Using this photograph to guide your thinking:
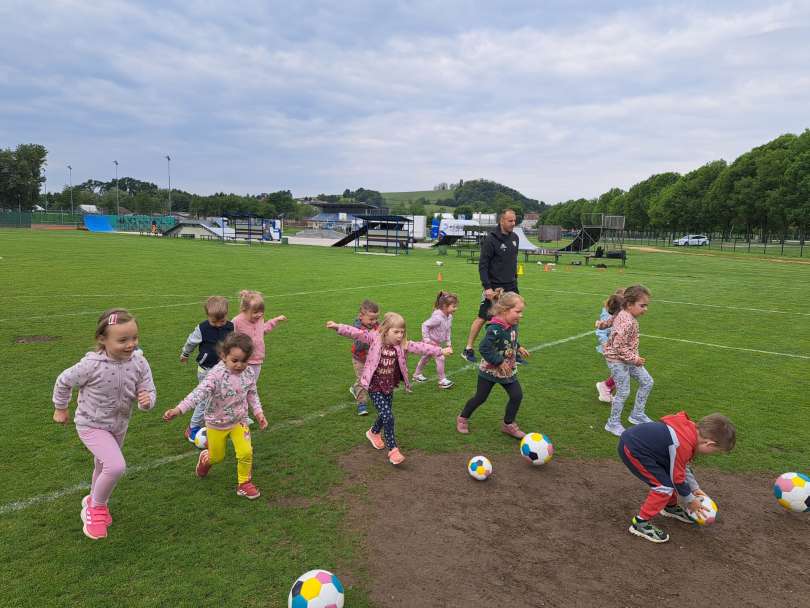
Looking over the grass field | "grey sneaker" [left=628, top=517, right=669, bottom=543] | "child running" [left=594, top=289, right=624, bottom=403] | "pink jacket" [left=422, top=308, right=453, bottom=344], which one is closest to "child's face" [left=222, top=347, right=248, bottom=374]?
the grass field

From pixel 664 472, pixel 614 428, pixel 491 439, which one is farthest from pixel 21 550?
pixel 614 428

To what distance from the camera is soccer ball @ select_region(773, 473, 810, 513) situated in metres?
4.40

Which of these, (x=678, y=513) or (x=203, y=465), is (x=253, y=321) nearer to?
(x=203, y=465)

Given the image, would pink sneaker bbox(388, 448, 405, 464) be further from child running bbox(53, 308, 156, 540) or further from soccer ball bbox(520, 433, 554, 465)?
child running bbox(53, 308, 156, 540)

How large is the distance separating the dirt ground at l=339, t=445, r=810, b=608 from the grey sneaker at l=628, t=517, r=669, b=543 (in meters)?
0.04

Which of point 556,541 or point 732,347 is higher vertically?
point 732,347

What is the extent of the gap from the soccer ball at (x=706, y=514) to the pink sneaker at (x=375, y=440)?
2.93 m

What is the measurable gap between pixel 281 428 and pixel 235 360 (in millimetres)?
1845

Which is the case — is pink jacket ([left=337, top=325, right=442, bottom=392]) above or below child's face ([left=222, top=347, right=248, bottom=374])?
below

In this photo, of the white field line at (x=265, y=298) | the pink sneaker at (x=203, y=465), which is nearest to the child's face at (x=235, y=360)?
the pink sneaker at (x=203, y=465)

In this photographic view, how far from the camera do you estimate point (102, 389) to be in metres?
3.90

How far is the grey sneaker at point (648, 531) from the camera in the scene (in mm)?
4004

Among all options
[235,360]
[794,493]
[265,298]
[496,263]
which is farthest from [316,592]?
[265,298]

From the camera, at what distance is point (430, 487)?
4.72 metres
